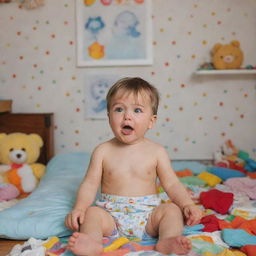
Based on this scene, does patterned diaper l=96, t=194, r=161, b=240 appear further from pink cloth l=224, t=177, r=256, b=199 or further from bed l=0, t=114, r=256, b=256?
pink cloth l=224, t=177, r=256, b=199

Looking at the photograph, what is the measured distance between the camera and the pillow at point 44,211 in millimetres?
1248

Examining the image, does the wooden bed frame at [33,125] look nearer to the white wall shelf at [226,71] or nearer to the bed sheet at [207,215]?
the bed sheet at [207,215]

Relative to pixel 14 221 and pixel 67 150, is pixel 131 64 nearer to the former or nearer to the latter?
pixel 67 150

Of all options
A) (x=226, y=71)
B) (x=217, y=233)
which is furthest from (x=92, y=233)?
(x=226, y=71)

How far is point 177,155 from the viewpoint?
2.46m

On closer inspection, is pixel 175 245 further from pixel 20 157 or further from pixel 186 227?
pixel 20 157

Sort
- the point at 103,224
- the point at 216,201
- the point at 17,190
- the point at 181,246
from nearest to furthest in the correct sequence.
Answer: the point at 181,246, the point at 103,224, the point at 216,201, the point at 17,190

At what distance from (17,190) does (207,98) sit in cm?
128

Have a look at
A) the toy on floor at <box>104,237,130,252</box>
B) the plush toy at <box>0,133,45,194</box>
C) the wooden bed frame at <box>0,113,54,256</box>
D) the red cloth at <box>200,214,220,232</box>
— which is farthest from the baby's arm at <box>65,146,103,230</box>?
the wooden bed frame at <box>0,113,54,256</box>

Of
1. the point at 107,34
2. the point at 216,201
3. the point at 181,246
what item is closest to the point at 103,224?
the point at 181,246

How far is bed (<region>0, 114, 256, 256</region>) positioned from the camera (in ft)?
3.60

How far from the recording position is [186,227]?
1.24m

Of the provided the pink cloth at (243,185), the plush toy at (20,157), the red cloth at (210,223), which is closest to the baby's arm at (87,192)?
the red cloth at (210,223)

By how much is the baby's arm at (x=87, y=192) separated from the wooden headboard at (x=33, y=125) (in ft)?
3.73
